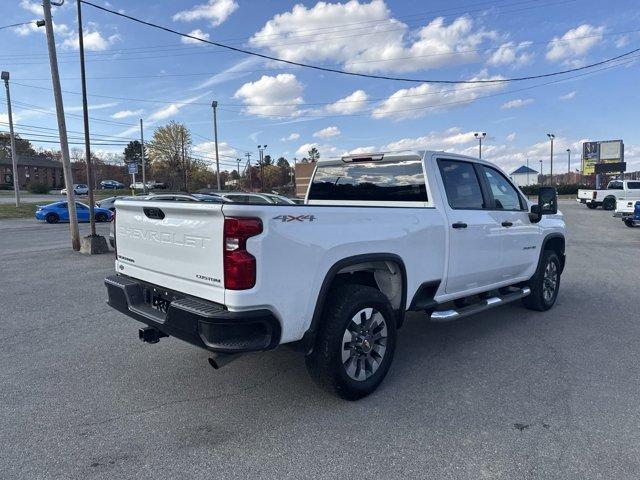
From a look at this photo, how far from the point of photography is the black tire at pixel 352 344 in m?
3.46

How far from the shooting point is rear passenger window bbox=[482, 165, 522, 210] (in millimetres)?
→ 5301

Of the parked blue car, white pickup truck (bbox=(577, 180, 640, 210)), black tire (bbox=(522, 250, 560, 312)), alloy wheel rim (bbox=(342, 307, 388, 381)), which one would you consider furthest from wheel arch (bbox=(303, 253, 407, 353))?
white pickup truck (bbox=(577, 180, 640, 210))

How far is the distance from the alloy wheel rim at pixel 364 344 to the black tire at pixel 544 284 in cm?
313

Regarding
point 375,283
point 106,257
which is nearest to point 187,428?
point 375,283

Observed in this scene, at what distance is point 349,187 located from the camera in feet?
17.5

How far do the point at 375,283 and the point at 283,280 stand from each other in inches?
52.9

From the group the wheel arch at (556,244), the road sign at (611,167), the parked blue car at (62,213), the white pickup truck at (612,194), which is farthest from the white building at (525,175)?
the wheel arch at (556,244)

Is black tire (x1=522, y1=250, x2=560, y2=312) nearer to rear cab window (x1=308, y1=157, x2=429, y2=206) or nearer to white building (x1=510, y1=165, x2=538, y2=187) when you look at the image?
rear cab window (x1=308, y1=157, x2=429, y2=206)

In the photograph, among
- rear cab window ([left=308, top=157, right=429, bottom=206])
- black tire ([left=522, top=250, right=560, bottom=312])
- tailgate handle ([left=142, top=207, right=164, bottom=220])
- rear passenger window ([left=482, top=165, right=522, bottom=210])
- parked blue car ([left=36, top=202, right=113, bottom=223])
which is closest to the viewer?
tailgate handle ([left=142, top=207, right=164, bottom=220])

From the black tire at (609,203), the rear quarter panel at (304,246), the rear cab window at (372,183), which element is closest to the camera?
the rear quarter panel at (304,246)

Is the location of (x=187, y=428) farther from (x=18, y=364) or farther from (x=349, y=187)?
(x=349, y=187)

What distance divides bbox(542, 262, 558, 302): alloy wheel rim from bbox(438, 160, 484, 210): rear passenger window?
196 centimetres

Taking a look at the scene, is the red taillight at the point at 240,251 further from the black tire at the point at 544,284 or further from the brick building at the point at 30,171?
the brick building at the point at 30,171

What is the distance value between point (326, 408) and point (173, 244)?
166 cm
